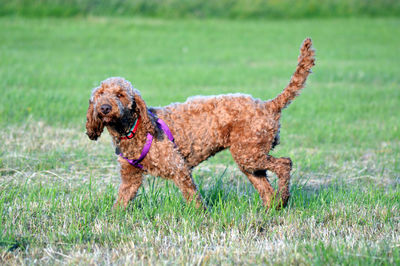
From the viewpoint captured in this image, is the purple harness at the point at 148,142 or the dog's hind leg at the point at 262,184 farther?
the dog's hind leg at the point at 262,184

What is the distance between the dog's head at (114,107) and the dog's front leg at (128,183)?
54cm

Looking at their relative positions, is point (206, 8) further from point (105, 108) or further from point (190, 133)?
point (105, 108)

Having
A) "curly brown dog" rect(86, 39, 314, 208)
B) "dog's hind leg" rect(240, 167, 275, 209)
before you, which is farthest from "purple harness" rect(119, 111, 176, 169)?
"dog's hind leg" rect(240, 167, 275, 209)

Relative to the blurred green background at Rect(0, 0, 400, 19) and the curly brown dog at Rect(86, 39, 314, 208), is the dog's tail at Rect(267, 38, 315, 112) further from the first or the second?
the blurred green background at Rect(0, 0, 400, 19)

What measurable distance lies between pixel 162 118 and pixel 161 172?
630mm

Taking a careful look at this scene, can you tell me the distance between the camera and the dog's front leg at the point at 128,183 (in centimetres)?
553

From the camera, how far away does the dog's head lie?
491 centimetres

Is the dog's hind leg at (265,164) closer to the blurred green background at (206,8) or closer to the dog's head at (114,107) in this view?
the dog's head at (114,107)

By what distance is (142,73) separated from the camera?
16.6 m

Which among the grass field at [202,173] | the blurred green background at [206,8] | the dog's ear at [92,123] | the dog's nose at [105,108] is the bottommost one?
the grass field at [202,173]

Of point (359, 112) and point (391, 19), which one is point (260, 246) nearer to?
point (359, 112)

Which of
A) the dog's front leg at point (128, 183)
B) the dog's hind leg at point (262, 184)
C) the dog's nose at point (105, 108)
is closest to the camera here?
the dog's nose at point (105, 108)

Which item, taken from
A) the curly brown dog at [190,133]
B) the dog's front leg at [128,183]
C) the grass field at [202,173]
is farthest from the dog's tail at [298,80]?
the dog's front leg at [128,183]

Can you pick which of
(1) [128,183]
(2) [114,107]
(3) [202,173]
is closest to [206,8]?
(3) [202,173]
